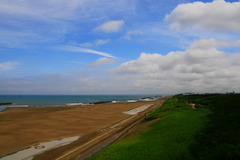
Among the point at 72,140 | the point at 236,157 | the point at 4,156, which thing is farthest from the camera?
the point at 72,140

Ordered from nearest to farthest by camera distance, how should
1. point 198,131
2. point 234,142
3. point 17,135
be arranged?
point 234,142 → point 198,131 → point 17,135

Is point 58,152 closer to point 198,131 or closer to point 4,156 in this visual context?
point 4,156

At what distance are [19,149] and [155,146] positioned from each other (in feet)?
44.5

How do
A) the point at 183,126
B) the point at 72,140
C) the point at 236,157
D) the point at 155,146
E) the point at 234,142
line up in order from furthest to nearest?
the point at 72,140 → the point at 183,126 → the point at 155,146 → the point at 234,142 → the point at 236,157

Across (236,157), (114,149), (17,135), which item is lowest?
(17,135)

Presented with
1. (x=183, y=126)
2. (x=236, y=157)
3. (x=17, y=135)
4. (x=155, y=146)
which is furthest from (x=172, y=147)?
(x=17, y=135)

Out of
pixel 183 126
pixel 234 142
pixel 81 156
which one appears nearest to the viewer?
pixel 234 142

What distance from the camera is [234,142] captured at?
1207cm

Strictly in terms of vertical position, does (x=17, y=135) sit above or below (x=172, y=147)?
below

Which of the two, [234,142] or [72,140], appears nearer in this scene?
[234,142]

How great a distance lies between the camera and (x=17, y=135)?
73.6ft

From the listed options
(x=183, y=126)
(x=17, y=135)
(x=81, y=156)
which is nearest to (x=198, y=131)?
(x=183, y=126)

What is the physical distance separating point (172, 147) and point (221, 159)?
10.8 feet

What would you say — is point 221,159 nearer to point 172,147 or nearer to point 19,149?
point 172,147
